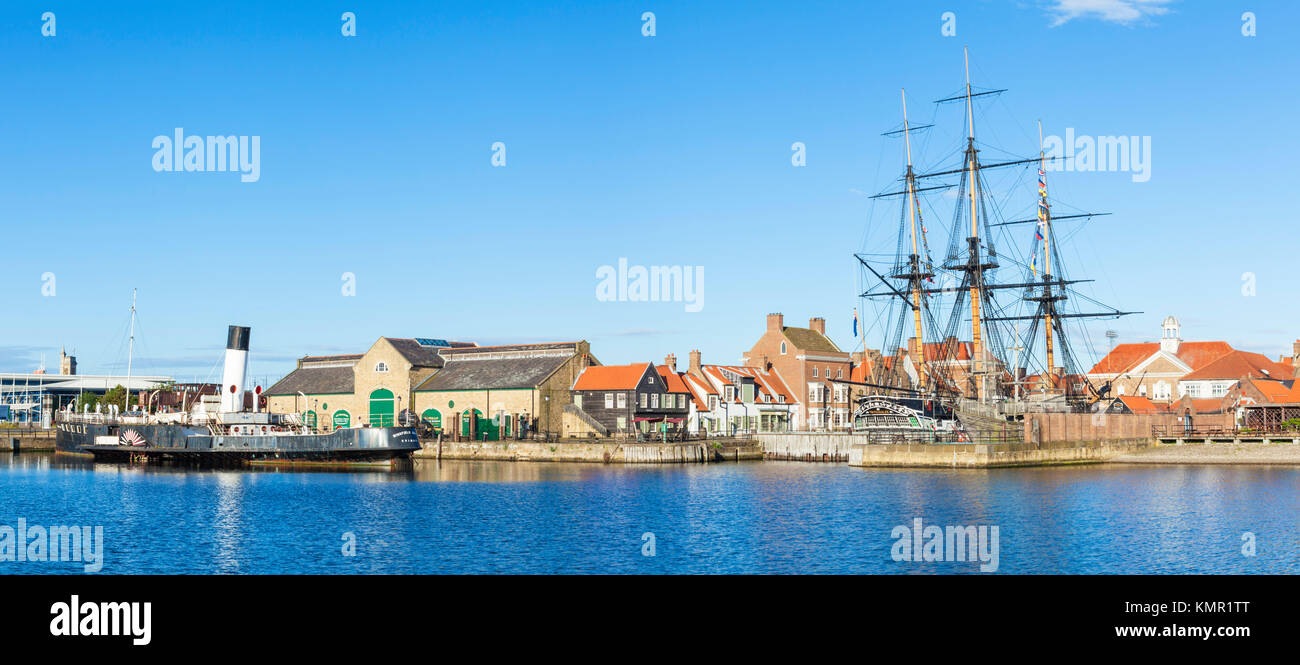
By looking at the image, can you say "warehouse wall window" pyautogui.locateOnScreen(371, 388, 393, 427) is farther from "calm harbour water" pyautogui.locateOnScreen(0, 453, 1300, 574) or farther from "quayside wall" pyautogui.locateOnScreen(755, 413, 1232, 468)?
"quayside wall" pyautogui.locateOnScreen(755, 413, 1232, 468)

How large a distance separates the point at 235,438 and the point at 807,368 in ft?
151

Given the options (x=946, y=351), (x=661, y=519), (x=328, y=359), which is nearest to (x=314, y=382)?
(x=328, y=359)

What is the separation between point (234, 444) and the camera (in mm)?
71188

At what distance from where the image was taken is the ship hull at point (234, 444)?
220ft

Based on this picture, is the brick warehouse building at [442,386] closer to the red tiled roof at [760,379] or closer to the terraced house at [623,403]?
the terraced house at [623,403]

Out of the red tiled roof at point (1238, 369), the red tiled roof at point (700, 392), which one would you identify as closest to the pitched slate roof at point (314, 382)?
the red tiled roof at point (700, 392)

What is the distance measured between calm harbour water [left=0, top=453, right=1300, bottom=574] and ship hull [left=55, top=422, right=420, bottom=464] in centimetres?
657

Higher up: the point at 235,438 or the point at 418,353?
the point at 418,353

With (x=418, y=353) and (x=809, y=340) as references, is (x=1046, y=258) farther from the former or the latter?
(x=418, y=353)

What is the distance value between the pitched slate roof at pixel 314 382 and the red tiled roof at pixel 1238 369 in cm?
7713

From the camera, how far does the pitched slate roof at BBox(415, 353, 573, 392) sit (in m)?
A: 82.1

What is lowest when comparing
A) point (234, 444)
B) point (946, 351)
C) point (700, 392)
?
point (234, 444)
